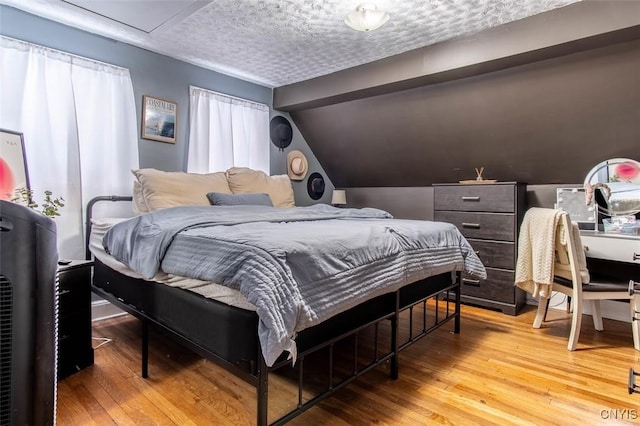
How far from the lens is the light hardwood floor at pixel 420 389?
156 centimetres

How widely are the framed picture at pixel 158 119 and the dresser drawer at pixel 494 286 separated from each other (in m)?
3.03

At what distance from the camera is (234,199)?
2848mm

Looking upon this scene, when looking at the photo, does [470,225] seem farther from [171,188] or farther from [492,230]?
[171,188]

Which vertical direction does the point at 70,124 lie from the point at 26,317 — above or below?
above

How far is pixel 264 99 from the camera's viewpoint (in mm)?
4020

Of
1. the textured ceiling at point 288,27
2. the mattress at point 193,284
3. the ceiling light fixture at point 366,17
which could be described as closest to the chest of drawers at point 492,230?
the textured ceiling at point 288,27

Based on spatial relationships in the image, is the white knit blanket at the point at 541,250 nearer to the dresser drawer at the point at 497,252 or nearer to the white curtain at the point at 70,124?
the dresser drawer at the point at 497,252

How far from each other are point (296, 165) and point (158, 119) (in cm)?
165

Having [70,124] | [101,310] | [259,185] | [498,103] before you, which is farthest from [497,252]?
[70,124]

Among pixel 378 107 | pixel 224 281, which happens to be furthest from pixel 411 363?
Result: pixel 378 107

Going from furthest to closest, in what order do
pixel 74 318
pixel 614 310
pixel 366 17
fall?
pixel 614 310, pixel 366 17, pixel 74 318

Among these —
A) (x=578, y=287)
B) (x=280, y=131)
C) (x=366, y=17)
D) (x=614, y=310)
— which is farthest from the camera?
(x=280, y=131)

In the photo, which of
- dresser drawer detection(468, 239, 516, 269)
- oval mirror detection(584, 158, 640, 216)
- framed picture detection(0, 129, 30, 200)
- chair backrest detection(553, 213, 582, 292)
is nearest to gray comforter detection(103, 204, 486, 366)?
framed picture detection(0, 129, 30, 200)

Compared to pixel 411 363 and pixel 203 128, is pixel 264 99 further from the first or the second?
pixel 411 363
